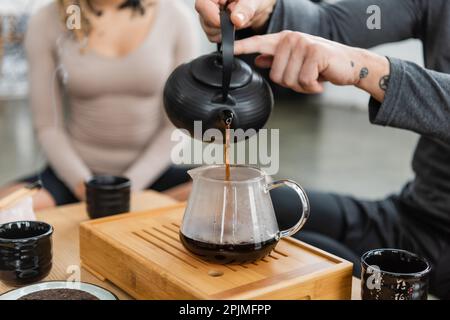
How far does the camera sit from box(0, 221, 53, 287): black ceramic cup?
34.0 inches

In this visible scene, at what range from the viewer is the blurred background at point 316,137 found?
142 inches

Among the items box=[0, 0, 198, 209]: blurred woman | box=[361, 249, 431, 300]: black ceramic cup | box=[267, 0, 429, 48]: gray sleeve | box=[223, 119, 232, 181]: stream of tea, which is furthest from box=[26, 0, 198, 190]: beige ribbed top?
box=[361, 249, 431, 300]: black ceramic cup

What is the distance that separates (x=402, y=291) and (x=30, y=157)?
343 cm

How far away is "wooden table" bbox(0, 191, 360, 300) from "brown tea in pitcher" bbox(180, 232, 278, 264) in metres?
0.15

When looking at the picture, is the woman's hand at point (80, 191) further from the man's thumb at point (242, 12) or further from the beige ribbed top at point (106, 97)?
the man's thumb at point (242, 12)

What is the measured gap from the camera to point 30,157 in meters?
3.82

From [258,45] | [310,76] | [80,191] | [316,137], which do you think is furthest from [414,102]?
[316,137]

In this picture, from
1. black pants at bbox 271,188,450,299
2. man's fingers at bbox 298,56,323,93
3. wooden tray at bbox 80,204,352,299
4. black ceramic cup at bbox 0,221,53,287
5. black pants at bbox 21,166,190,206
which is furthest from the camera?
black pants at bbox 21,166,190,206

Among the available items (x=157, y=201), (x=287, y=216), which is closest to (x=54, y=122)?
(x=157, y=201)

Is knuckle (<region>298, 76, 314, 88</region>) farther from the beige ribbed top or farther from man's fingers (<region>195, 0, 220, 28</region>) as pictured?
the beige ribbed top

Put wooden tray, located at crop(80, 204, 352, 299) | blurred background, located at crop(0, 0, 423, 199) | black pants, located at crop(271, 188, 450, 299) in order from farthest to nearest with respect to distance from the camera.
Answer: blurred background, located at crop(0, 0, 423, 199)
black pants, located at crop(271, 188, 450, 299)
wooden tray, located at crop(80, 204, 352, 299)

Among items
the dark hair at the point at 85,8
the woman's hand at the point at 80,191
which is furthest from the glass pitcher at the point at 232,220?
the dark hair at the point at 85,8

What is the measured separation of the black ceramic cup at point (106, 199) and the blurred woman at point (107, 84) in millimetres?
583

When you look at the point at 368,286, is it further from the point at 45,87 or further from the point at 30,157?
the point at 30,157
